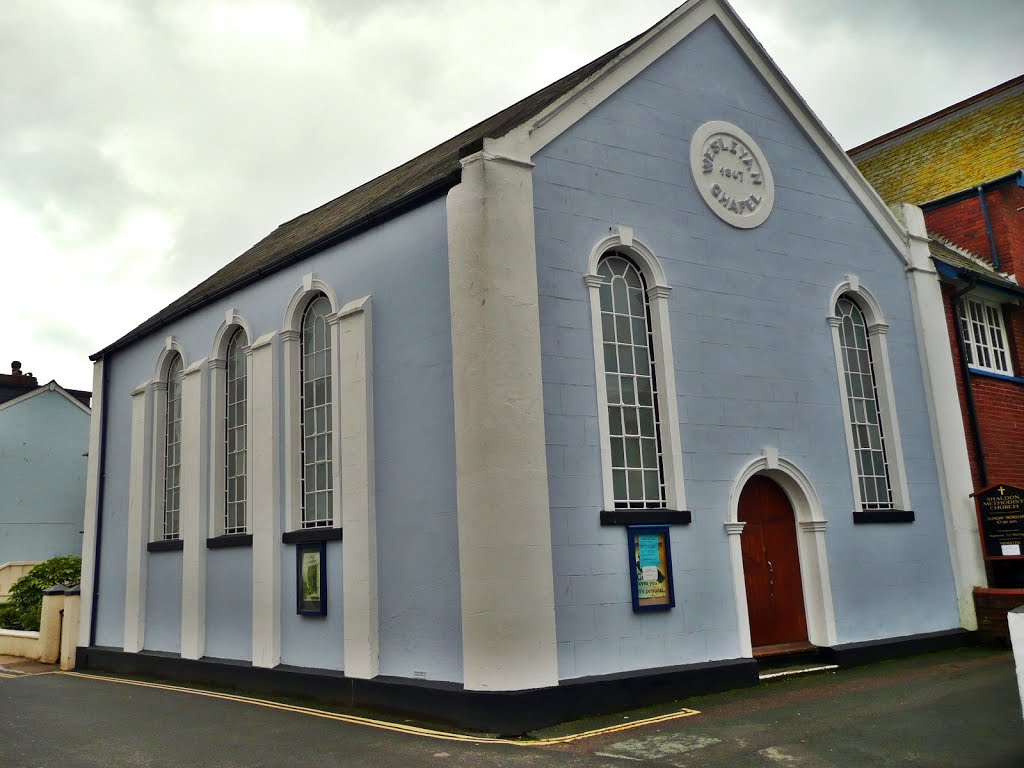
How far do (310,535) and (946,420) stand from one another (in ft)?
33.2

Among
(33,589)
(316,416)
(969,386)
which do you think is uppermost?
(969,386)

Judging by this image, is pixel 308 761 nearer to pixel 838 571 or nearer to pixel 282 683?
pixel 282 683

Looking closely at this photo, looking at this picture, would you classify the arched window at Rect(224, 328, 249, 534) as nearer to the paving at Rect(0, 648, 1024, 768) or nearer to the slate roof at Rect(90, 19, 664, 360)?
the slate roof at Rect(90, 19, 664, 360)

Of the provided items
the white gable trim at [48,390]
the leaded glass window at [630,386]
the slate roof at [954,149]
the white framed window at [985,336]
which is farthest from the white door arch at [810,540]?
the white gable trim at [48,390]

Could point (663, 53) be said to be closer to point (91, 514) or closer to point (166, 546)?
point (166, 546)

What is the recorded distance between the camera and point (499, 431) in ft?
31.5

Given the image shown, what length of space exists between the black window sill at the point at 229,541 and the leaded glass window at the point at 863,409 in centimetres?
916

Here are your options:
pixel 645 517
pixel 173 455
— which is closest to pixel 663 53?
pixel 645 517

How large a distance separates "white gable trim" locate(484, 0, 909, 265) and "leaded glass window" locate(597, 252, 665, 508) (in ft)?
6.07

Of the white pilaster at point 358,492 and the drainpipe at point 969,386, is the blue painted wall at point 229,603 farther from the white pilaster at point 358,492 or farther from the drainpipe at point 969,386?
the drainpipe at point 969,386

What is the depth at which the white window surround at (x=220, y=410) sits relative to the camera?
45.8ft

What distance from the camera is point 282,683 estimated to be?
1212 centimetres

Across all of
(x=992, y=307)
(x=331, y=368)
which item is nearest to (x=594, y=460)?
(x=331, y=368)

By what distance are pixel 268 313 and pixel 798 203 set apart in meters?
8.37
